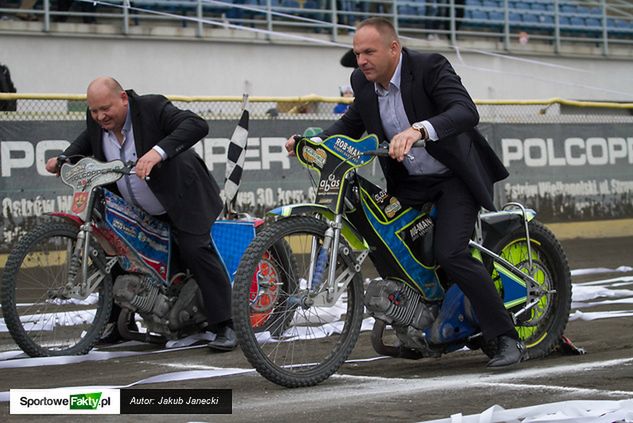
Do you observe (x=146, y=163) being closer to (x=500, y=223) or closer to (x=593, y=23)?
(x=500, y=223)

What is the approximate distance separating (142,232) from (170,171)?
46 centimetres

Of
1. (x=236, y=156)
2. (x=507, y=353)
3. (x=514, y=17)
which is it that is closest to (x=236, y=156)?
(x=236, y=156)

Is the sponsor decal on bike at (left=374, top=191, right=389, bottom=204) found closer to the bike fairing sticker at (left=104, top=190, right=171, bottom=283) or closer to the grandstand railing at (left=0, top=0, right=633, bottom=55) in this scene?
the bike fairing sticker at (left=104, top=190, right=171, bottom=283)

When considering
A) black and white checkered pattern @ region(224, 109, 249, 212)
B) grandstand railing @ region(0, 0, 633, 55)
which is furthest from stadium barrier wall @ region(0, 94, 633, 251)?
black and white checkered pattern @ region(224, 109, 249, 212)

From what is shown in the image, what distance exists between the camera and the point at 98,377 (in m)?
6.68

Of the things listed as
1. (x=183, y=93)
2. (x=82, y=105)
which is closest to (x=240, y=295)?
(x=82, y=105)

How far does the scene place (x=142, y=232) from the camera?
769 centimetres

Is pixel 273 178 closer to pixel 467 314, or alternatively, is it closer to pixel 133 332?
pixel 133 332

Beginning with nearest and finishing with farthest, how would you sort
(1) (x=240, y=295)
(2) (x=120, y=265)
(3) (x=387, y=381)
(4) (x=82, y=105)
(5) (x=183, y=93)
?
(1) (x=240, y=295) < (3) (x=387, y=381) < (2) (x=120, y=265) < (4) (x=82, y=105) < (5) (x=183, y=93)

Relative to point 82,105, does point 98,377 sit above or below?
below

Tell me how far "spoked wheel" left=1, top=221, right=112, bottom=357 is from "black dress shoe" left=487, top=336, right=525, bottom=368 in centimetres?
265

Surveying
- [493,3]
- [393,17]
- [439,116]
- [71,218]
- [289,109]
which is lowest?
[71,218]

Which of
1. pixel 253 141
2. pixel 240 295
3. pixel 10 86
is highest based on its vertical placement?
pixel 10 86

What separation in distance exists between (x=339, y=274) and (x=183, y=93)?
1507 centimetres
